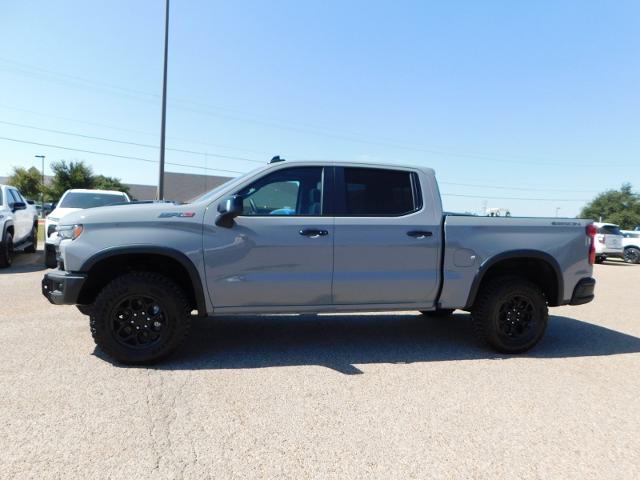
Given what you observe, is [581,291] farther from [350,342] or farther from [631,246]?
[631,246]

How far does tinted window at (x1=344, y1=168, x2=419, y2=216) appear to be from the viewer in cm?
422

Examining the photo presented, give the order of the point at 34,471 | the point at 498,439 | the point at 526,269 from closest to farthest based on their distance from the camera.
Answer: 1. the point at 34,471
2. the point at 498,439
3. the point at 526,269

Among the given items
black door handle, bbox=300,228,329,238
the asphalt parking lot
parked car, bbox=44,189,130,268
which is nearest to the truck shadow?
the asphalt parking lot

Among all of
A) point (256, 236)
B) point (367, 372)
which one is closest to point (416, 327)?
point (367, 372)

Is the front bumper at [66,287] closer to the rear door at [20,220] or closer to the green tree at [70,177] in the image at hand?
the rear door at [20,220]

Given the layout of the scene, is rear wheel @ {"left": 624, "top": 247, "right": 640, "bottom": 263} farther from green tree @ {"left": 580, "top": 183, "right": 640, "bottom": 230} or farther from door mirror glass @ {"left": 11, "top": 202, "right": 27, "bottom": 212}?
green tree @ {"left": 580, "top": 183, "right": 640, "bottom": 230}

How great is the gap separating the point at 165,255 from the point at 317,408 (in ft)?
6.08

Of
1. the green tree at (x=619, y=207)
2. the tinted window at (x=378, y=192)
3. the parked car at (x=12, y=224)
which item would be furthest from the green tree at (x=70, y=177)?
the green tree at (x=619, y=207)

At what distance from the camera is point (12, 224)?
9.64 meters

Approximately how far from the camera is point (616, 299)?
26.8 ft

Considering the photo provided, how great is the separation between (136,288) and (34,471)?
5.50 ft

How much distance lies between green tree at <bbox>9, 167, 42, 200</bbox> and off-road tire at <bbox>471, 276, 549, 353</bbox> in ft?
195

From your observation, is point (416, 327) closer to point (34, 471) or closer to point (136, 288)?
point (136, 288)

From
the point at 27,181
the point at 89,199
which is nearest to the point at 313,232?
the point at 89,199
